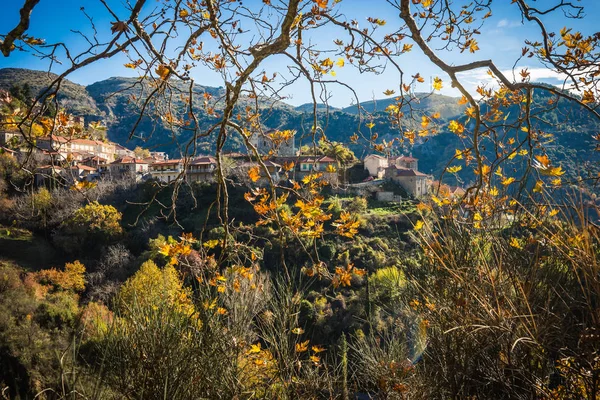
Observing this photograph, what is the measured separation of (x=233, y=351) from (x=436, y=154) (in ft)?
275

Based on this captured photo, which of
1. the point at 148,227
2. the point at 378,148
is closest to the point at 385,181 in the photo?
the point at 148,227

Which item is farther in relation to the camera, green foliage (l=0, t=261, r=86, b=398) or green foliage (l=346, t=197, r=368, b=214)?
green foliage (l=346, t=197, r=368, b=214)

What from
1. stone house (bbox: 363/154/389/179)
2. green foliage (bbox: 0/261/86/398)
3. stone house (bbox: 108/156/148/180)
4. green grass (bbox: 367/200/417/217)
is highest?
stone house (bbox: 108/156/148/180)

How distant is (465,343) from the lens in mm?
1755

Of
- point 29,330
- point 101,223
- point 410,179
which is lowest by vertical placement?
point 29,330

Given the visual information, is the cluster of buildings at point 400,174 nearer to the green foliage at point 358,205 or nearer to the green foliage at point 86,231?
the green foliage at point 358,205

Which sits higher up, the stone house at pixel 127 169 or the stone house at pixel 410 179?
the stone house at pixel 127 169

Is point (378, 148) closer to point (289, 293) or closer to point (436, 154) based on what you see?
point (289, 293)

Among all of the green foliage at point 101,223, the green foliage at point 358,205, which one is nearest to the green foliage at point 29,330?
the green foliage at point 101,223

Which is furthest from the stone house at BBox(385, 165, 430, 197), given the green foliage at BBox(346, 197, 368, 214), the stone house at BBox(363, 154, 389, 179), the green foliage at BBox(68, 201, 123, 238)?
the green foliage at BBox(68, 201, 123, 238)

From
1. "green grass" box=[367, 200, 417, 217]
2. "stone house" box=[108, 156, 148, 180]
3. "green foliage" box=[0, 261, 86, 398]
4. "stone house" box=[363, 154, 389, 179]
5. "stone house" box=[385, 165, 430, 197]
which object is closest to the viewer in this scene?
"green foliage" box=[0, 261, 86, 398]

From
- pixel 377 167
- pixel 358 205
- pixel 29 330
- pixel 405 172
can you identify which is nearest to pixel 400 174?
pixel 405 172

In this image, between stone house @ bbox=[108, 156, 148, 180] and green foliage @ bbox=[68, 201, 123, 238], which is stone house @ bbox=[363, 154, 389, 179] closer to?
stone house @ bbox=[108, 156, 148, 180]

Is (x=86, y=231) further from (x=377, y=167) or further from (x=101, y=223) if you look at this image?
(x=377, y=167)
